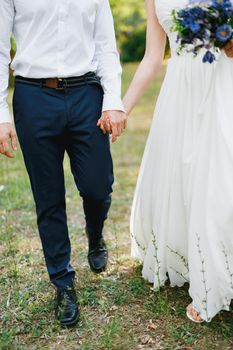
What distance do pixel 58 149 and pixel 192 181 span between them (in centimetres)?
85

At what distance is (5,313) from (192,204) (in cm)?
149

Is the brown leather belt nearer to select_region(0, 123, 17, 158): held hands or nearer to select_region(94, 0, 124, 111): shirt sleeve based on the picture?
select_region(94, 0, 124, 111): shirt sleeve

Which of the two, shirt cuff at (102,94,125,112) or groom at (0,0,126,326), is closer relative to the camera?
groom at (0,0,126,326)

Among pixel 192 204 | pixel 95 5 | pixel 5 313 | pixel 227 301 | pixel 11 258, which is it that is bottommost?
pixel 11 258

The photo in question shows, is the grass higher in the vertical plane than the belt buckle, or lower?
lower

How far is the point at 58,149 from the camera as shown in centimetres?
373

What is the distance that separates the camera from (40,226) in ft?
12.5

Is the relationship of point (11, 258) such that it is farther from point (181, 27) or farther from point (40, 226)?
point (181, 27)

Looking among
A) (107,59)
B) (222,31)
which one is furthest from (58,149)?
(222,31)

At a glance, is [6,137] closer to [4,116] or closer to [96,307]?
[4,116]

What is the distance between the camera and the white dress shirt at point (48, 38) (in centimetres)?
349

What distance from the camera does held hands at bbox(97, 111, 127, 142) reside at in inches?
145

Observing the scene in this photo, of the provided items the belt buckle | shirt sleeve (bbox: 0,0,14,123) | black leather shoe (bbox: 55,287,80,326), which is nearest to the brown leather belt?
the belt buckle

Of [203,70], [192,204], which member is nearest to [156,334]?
[192,204]
